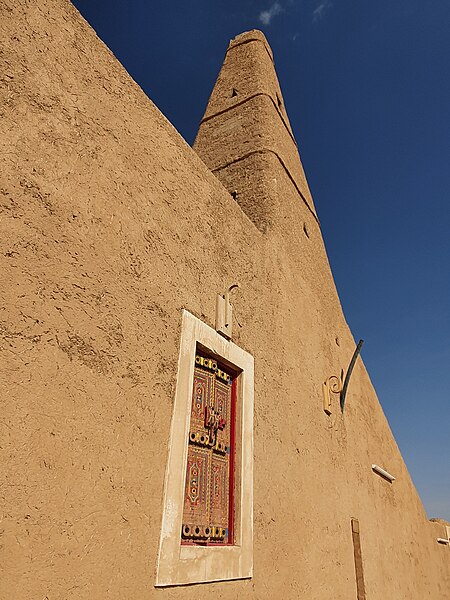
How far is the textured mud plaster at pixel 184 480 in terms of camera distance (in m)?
2.24

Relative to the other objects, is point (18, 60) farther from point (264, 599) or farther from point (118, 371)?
point (264, 599)

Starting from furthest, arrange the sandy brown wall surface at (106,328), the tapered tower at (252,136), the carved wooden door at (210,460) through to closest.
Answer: the tapered tower at (252,136) → the carved wooden door at (210,460) → the sandy brown wall surface at (106,328)

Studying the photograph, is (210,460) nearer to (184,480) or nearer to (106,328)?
(184,480)

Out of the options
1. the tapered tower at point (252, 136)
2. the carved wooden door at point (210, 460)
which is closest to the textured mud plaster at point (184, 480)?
the carved wooden door at point (210, 460)

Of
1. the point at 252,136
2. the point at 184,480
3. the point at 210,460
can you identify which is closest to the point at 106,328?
the point at 184,480

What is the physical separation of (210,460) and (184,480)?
0.42 meters

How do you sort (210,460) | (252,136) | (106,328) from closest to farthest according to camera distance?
(106,328), (210,460), (252,136)

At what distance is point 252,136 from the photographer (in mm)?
5176

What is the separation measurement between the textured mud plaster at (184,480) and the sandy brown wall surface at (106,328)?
68 millimetres

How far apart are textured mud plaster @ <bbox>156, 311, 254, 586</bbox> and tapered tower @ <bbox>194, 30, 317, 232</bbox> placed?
1775 mm

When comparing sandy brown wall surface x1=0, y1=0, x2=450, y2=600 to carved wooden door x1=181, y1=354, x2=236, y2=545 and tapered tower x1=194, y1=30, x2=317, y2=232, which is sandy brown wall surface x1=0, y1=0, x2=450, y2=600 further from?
tapered tower x1=194, y1=30, x2=317, y2=232

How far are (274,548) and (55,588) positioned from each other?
6.27 feet

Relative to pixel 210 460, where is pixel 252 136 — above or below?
above

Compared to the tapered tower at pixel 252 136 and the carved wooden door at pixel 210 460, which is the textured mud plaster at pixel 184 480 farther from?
the tapered tower at pixel 252 136
